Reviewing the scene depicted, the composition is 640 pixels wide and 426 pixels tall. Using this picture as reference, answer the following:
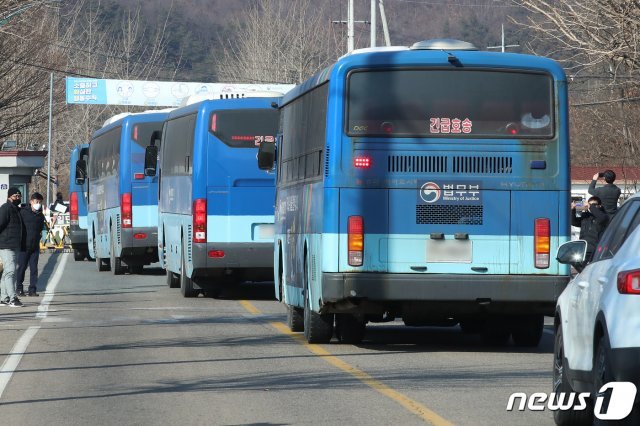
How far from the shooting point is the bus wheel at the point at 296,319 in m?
18.3

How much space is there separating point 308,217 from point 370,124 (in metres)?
1.57

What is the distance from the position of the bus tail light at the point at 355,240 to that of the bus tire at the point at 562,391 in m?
4.99

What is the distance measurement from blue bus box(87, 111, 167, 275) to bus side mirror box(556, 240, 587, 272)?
22101 mm

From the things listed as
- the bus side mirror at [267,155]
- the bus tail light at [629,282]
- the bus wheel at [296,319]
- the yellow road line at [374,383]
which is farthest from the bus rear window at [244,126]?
the bus tail light at [629,282]

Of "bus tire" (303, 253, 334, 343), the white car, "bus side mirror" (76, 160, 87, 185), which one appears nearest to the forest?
"bus side mirror" (76, 160, 87, 185)

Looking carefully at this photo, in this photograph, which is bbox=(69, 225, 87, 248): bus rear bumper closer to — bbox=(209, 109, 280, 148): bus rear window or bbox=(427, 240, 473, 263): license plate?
bbox=(209, 109, 280, 148): bus rear window

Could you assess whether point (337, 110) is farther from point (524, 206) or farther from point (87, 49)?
point (87, 49)

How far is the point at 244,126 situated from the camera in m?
24.4

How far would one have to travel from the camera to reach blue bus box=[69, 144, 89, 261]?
141ft

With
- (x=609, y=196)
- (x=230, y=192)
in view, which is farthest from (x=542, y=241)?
(x=230, y=192)

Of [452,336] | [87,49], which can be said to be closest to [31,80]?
[87,49]

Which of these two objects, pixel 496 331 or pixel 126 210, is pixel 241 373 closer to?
pixel 496 331

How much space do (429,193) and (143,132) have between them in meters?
18.7

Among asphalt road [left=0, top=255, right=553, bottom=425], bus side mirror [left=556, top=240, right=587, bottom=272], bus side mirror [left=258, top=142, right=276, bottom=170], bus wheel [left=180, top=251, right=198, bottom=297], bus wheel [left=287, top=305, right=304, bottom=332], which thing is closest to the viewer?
bus side mirror [left=556, top=240, right=587, bottom=272]
